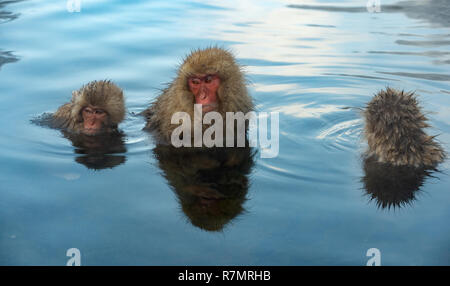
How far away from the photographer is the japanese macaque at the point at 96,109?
5.82m

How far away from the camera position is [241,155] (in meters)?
5.27

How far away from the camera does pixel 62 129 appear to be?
609cm

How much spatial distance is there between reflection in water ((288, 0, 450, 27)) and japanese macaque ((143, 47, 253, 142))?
5.13m

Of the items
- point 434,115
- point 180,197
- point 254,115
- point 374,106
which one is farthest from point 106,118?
point 434,115

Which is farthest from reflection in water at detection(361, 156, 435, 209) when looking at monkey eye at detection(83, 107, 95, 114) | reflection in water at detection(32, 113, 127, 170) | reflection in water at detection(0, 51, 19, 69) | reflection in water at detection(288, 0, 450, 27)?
reflection in water at detection(288, 0, 450, 27)

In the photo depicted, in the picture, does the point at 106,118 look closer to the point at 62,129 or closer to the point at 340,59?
the point at 62,129

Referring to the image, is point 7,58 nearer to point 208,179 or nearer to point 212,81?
point 212,81

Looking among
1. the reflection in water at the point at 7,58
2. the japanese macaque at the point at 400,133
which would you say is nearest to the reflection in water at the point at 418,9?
the reflection in water at the point at 7,58

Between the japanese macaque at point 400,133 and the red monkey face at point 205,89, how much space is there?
1372mm

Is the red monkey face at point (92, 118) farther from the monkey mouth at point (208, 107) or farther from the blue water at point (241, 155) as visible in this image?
the monkey mouth at point (208, 107)

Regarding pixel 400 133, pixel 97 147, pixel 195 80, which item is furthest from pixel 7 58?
pixel 400 133

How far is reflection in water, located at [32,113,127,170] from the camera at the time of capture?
5.13 metres

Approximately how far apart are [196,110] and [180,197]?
4.41 ft

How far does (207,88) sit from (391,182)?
5.83 ft
